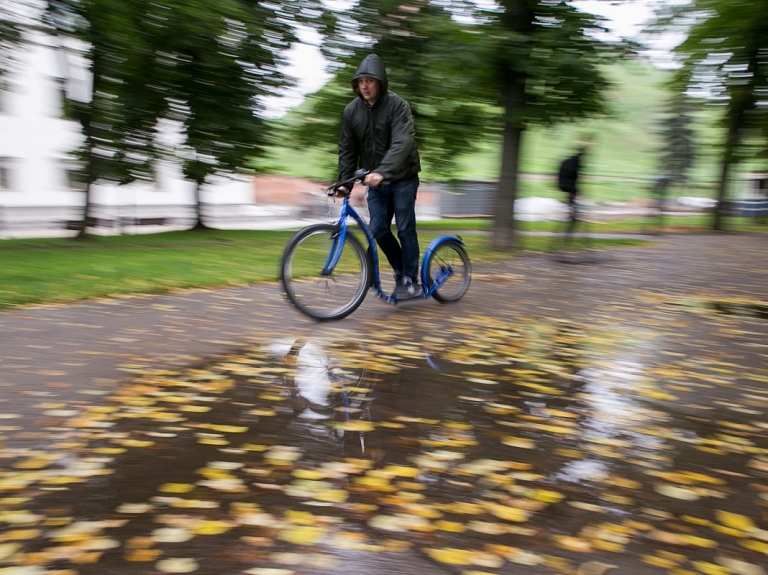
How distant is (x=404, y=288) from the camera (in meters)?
7.30

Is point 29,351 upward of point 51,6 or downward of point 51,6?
downward

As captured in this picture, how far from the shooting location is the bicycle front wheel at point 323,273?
639cm

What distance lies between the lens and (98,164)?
64.4ft

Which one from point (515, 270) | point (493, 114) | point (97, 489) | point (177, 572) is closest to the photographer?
point (177, 572)

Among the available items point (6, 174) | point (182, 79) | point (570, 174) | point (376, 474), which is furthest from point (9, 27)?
point (6, 174)

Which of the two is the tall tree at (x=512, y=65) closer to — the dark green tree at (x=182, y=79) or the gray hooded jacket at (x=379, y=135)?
the dark green tree at (x=182, y=79)

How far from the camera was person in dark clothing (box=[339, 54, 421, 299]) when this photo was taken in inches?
261

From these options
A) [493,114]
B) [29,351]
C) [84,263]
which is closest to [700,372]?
[29,351]

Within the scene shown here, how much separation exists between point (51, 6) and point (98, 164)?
15.0 feet

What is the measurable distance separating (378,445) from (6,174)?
42.0m

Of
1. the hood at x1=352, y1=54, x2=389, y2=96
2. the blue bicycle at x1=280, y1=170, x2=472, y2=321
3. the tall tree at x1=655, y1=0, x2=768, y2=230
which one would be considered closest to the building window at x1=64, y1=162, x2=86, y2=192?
the tall tree at x1=655, y1=0, x2=768, y2=230

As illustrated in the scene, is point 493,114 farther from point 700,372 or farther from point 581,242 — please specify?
point 700,372

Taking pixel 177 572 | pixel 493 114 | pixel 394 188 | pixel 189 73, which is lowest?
pixel 177 572

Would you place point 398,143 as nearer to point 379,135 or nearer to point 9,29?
point 379,135
